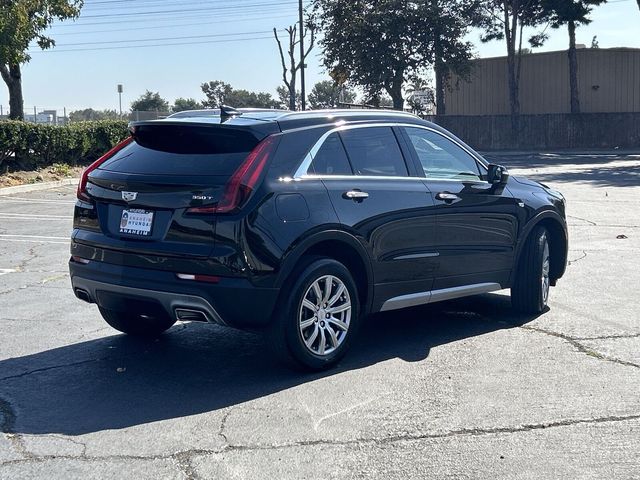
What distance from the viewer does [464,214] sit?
24.4 feet

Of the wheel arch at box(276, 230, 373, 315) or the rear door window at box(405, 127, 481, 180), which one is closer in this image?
the wheel arch at box(276, 230, 373, 315)

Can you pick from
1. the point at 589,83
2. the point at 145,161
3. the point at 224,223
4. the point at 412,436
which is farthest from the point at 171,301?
the point at 589,83

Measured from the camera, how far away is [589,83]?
53062mm

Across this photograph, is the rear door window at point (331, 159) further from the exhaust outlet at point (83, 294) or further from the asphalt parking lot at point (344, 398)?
the exhaust outlet at point (83, 294)

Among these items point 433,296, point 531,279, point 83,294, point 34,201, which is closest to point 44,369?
point 83,294

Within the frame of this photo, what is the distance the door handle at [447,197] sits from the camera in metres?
7.18

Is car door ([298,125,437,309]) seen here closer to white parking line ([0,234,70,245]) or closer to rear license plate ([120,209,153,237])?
rear license plate ([120,209,153,237])

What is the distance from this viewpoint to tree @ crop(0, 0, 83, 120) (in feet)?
75.9

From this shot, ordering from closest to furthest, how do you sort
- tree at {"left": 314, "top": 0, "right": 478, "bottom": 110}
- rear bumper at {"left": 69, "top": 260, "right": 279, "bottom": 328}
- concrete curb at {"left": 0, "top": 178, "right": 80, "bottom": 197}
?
rear bumper at {"left": 69, "top": 260, "right": 279, "bottom": 328}, concrete curb at {"left": 0, "top": 178, "right": 80, "bottom": 197}, tree at {"left": 314, "top": 0, "right": 478, "bottom": 110}

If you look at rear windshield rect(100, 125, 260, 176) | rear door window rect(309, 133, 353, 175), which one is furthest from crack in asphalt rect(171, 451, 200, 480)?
rear door window rect(309, 133, 353, 175)

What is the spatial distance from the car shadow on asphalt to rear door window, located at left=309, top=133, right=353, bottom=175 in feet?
4.56

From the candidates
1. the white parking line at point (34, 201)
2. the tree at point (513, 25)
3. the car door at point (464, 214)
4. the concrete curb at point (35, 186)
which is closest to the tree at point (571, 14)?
the tree at point (513, 25)

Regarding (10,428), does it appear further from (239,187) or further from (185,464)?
(239,187)

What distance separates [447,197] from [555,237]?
1.85m
